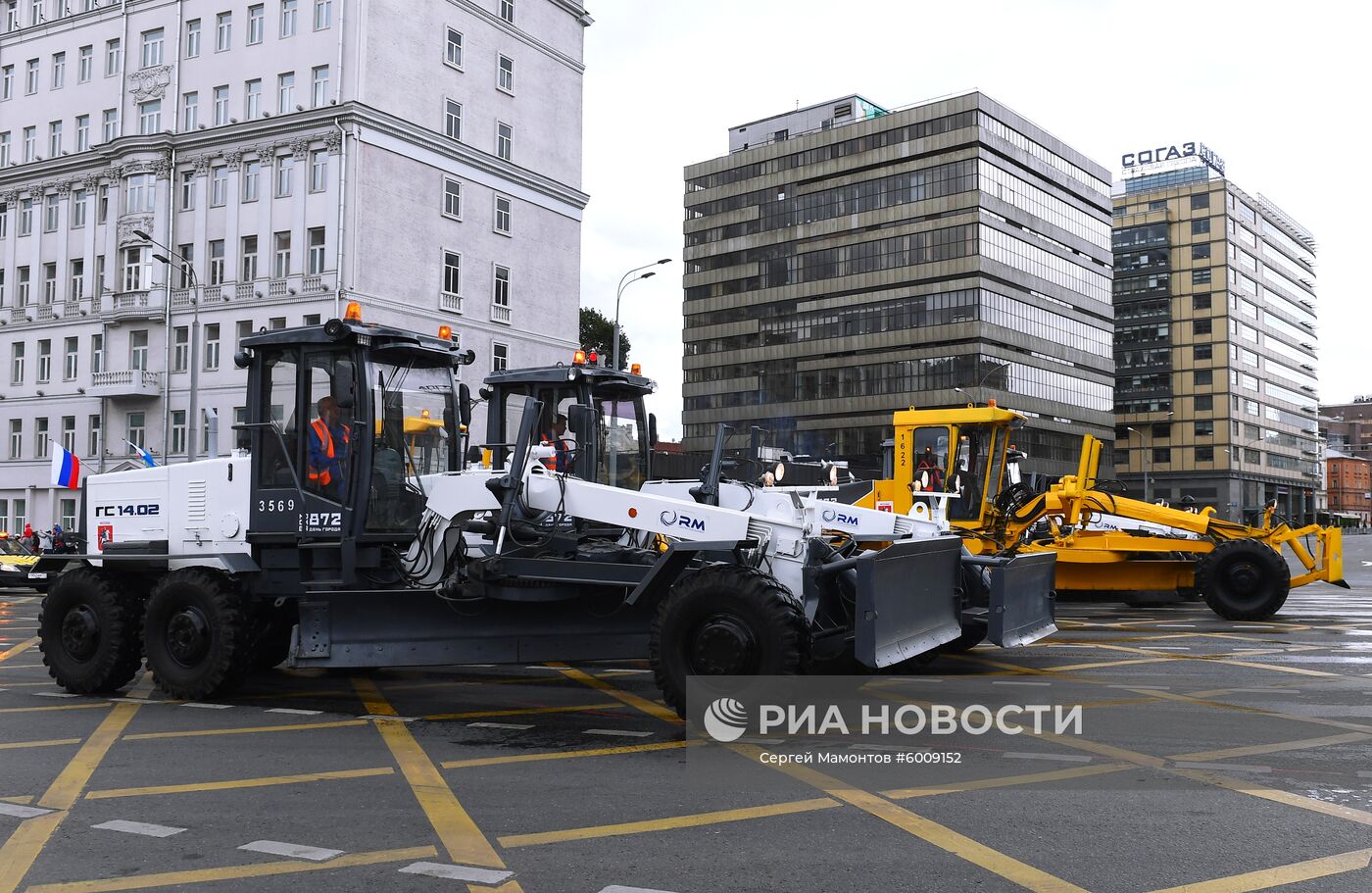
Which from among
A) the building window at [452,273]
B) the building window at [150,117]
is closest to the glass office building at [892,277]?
the building window at [452,273]

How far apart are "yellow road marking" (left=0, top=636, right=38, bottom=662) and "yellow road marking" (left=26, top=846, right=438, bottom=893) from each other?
32.4 ft

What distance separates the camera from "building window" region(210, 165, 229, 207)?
49.1 m

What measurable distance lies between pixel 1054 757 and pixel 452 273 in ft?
148

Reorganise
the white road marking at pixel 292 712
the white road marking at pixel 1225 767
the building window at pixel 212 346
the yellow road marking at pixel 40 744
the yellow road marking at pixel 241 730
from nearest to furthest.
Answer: the white road marking at pixel 1225 767 → the yellow road marking at pixel 40 744 → the yellow road marking at pixel 241 730 → the white road marking at pixel 292 712 → the building window at pixel 212 346

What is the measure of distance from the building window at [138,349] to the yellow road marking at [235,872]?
1962 inches

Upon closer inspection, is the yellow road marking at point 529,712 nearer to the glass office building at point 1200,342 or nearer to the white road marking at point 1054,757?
the white road marking at point 1054,757

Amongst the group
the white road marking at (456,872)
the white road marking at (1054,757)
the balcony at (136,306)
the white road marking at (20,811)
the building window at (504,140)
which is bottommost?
the white road marking at (20,811)

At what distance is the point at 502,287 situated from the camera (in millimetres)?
52656

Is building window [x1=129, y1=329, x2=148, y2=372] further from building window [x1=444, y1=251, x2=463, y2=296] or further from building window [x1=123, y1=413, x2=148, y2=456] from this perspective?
building window [x1=444, y1=251, x2=463, y2=296]

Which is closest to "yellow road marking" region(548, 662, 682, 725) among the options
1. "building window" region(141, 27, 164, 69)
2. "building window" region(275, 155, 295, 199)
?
"building window" region(275, 155, 295, 199)

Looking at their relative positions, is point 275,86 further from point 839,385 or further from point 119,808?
point 839,385

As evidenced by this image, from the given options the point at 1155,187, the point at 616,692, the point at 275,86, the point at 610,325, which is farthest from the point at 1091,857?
the point at 1155,187

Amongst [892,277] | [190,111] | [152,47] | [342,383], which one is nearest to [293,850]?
[342,383]

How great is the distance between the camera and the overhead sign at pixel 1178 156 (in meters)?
121
